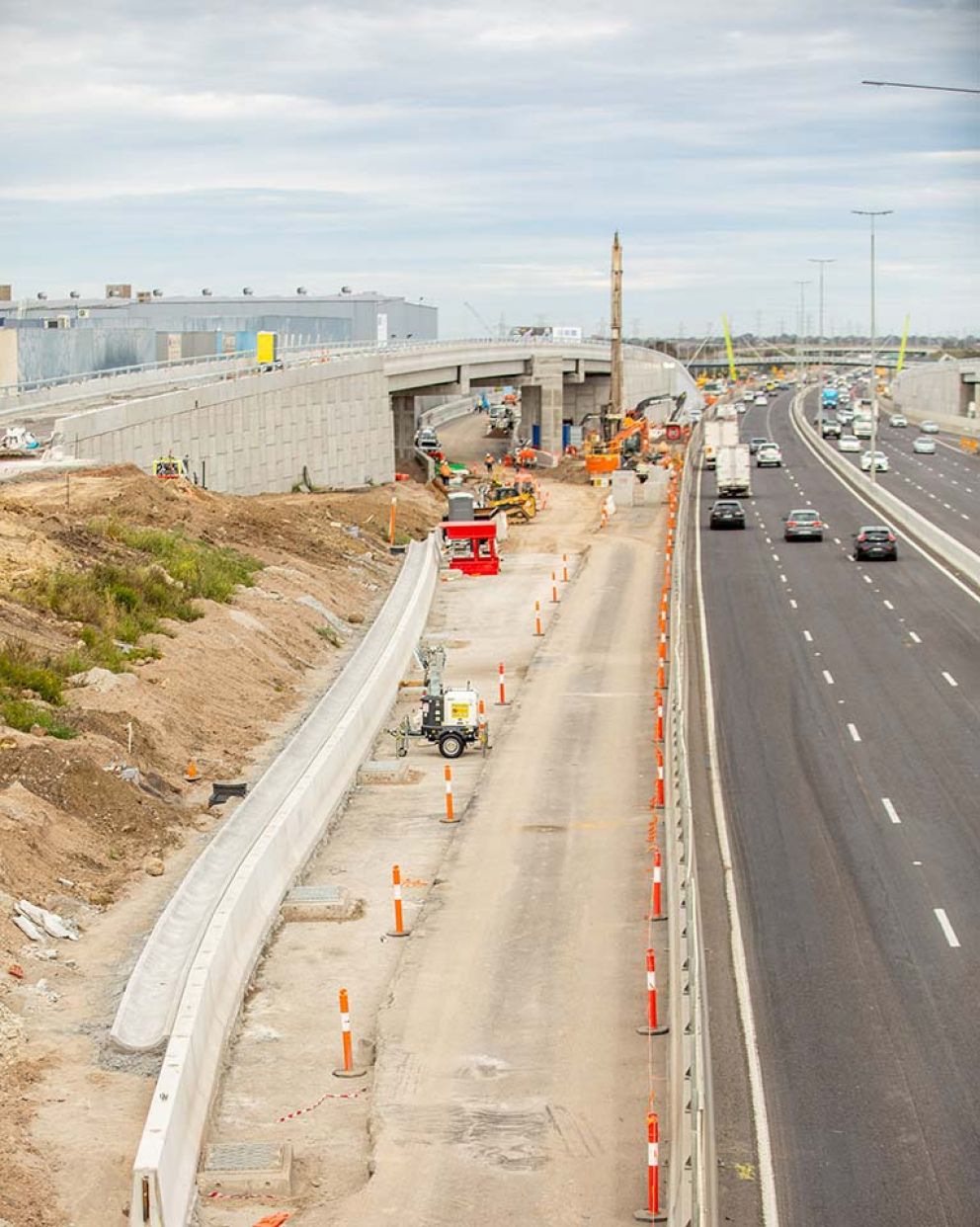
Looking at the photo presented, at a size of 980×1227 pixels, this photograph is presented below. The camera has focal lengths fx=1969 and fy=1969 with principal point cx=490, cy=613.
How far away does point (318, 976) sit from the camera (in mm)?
23078

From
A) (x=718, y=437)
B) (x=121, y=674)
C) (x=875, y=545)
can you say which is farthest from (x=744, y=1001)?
(x=718, y=437)

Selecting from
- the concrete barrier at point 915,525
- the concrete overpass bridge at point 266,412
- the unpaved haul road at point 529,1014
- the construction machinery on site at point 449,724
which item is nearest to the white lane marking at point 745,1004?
the unpaved haul road at point 529,1014

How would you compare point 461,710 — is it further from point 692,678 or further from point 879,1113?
point 879,1113

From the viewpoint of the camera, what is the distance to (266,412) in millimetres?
74688

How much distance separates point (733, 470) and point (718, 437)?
9297mm

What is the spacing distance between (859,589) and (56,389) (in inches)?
1268

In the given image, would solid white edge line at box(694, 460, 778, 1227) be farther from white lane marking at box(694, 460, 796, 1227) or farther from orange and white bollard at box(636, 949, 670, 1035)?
orange and white bollard at box(636, 949, 670, 1035)

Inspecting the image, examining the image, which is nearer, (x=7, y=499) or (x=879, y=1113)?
(x=879, y=1113)

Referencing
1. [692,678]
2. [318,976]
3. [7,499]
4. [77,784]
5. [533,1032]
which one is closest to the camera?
[533,1032]

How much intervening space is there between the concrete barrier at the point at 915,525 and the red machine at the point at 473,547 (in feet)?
48.0

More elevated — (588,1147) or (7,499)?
(7,499)

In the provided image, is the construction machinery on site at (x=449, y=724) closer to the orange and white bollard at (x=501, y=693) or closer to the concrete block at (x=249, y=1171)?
the orange and white bollard at (x=501, y=693)

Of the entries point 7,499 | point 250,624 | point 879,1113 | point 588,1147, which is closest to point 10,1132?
point 588,1147

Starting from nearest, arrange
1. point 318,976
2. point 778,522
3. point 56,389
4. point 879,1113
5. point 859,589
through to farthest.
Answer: point 879,1113 < point 318,976 < point 859,589 < point 56,389 < point 778,522
